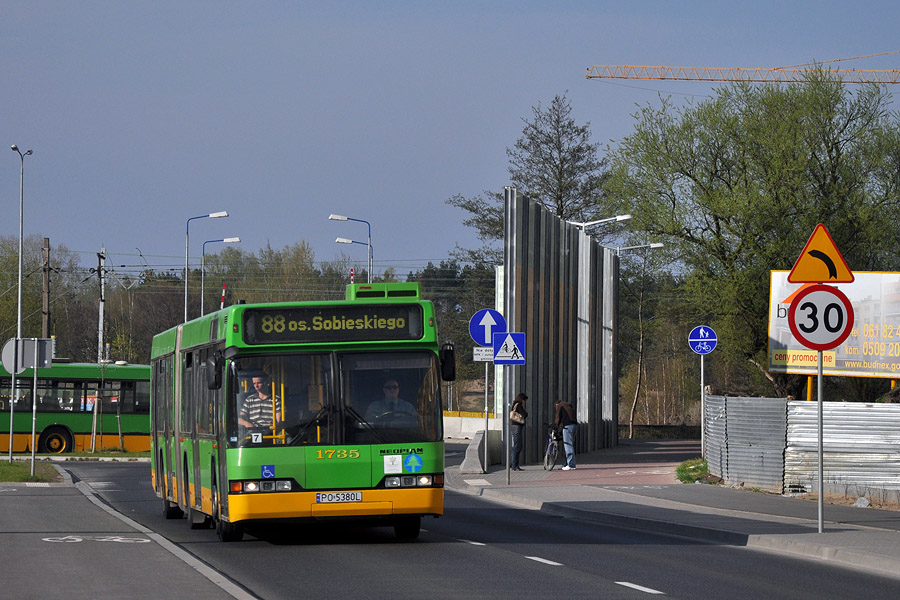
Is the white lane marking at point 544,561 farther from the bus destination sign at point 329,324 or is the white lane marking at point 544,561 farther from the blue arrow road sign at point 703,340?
the blue arrow road sign at point 703,340

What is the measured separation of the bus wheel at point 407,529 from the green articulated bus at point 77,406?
26946 millimetres

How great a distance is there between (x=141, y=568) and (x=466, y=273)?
72.7 m

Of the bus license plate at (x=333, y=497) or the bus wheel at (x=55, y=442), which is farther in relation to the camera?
the bus wheel at (x=55, y=442)

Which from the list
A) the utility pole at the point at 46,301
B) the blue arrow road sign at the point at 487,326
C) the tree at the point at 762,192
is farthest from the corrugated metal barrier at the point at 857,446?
the utility pole at the point at 46,301

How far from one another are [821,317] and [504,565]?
485cm

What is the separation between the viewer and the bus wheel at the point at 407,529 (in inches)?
597

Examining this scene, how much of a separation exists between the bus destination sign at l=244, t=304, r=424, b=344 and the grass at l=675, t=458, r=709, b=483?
12020 mm

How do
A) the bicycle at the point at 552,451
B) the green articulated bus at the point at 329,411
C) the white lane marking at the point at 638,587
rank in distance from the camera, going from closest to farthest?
the white lane marking at the point at 638,587
the green articulated bus at the point at 329,411
the bicycle at the point at 552,451

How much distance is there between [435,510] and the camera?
14297mm

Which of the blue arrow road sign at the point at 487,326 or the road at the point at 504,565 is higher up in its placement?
the blue arrow road sign at the point at 487,326

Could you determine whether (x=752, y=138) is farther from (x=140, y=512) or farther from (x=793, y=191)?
(x=140, y=512)

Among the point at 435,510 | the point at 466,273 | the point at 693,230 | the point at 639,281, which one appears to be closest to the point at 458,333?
the point at 466,273

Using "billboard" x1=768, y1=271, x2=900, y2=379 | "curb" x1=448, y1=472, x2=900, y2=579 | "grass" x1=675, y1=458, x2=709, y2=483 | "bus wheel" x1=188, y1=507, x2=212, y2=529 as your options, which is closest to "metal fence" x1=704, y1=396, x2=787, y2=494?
"grass" x1=675, y1=458, x2=709, y2=483

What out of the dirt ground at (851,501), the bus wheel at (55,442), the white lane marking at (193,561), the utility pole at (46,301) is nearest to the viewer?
the white lane marking at (193,561)
